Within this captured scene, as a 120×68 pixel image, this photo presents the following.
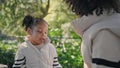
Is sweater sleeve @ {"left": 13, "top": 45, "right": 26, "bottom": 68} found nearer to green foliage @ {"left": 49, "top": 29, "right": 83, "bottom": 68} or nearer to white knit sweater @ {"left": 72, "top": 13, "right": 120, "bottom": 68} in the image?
white knit sweater @ {"left": 72, "top": 13, "right": 120, "bottom": 68}

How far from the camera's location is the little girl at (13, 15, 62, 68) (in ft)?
11.9

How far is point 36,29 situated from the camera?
12.2 feet

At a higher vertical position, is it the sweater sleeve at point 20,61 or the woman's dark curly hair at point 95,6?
the woman's dark curly hair at point 95,6

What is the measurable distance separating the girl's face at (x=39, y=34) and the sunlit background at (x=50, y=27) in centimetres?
361

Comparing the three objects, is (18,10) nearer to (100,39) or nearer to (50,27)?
(50,27)

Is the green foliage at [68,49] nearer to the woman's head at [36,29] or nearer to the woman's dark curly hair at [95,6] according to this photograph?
the woman's head at [36,29]

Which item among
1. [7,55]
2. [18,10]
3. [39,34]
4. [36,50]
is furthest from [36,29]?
[18,10]

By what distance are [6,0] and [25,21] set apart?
444cm

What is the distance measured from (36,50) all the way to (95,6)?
2038 mm

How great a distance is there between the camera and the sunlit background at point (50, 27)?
749 cm

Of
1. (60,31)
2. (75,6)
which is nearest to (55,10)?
(60,31)

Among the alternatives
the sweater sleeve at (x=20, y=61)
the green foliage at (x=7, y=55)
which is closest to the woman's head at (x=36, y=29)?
the sweater sleeve at (x=20, y=61)

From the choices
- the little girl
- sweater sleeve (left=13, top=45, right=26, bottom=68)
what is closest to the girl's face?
the little girl

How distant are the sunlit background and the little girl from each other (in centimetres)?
359
